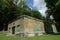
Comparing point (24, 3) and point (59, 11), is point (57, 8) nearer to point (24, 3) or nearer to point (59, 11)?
point (59, 11)

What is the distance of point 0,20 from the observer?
53.8 m

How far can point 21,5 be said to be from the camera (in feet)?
194

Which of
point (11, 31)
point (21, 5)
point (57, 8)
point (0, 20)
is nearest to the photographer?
point (57, 8)

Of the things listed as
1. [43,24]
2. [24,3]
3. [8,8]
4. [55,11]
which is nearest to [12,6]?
[8,8]

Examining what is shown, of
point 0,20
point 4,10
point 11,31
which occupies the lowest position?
point 11,31

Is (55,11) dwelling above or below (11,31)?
above

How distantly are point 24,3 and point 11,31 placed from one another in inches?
885

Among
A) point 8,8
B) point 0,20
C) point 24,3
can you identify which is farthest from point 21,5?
point 0,20

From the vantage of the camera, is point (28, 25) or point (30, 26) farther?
point (30, 26)

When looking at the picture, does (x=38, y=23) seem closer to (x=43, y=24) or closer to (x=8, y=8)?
(x=43, y=24)

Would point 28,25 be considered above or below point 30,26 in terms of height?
above

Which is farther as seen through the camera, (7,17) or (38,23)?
(7,17)

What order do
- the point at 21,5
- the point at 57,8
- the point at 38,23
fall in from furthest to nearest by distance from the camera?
the point at 21,5
the point at 38,23
the point at 57,8

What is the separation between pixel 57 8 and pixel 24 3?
29938mm
